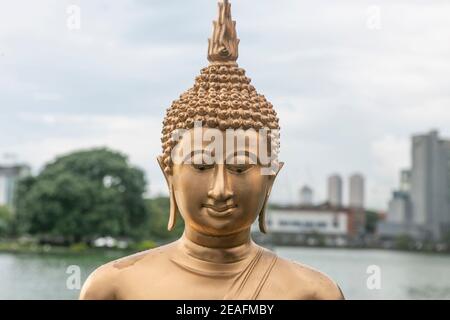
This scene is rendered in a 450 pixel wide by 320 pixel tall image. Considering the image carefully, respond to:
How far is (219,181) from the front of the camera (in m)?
3.84

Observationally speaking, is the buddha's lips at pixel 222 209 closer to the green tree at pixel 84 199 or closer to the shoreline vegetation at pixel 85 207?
the shoreline vegetation at pixel 85 207

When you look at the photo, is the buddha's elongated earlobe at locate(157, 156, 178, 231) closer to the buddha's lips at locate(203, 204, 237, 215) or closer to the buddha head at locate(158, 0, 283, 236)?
the buddha head at locate(158, 0, 283, 236)

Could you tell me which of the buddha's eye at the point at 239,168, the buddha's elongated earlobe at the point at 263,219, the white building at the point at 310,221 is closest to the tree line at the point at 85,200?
the buddha's elongated earlobe at the point at 263,219

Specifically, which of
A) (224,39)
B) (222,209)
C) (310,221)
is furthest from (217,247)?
(310,221)

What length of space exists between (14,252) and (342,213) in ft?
110

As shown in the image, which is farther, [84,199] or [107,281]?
[84,199]

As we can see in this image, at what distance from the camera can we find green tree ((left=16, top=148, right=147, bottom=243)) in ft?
91.4

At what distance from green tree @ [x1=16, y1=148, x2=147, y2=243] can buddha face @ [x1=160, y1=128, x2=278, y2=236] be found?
950 inches

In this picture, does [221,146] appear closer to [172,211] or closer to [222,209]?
[222,209]

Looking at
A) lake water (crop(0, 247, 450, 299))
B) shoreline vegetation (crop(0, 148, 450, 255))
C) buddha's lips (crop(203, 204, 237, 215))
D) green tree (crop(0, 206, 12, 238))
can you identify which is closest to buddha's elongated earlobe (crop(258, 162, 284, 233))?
buddha's lips (crop(203, 204, 237, 215))

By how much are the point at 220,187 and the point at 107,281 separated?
803 millimetres
